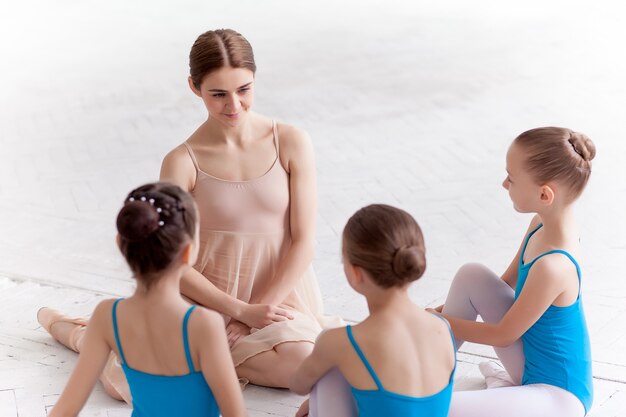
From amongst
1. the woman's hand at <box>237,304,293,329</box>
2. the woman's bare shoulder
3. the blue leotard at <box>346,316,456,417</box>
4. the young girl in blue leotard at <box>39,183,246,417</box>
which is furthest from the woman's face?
the blue leotard at <box>346,316,456,417</box>

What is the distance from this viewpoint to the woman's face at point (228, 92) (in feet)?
11.4

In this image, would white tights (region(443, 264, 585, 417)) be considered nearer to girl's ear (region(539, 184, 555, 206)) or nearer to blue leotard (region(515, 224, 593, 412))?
blue leotard (region(515, 224, 593, 412))

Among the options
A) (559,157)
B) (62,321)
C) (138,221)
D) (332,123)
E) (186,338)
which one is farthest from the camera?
(332,123)

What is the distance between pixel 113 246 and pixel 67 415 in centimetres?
270

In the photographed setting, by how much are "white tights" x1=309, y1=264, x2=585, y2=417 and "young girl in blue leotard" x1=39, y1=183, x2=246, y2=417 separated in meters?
0.32

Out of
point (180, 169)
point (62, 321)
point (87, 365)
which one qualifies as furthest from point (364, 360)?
point (62, 321)

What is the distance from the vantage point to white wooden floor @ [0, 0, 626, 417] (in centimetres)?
460

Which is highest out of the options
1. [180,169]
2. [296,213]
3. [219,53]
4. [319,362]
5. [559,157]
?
[219,53]

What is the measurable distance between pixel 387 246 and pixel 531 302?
2.38 feet

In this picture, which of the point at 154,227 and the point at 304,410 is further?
the point at 304,410

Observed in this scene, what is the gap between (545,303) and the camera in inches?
121

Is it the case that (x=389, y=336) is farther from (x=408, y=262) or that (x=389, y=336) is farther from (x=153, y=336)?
(x=153, y=336)

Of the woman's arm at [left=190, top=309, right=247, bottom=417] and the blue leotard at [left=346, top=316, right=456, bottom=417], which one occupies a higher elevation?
the woman's arm at [left=190, top=309, right=247, bottom=417]

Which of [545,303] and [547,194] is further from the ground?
[547,194]
